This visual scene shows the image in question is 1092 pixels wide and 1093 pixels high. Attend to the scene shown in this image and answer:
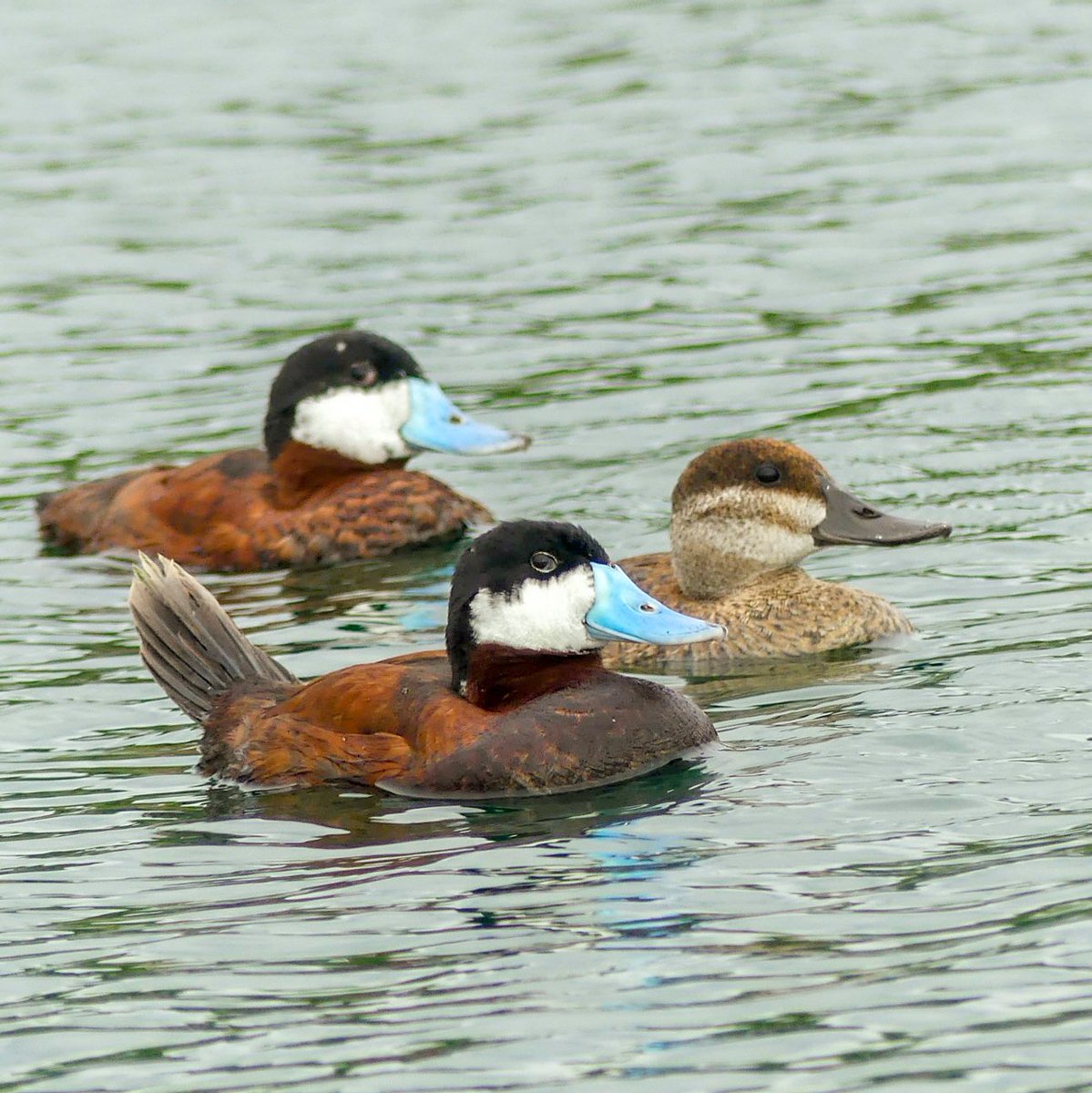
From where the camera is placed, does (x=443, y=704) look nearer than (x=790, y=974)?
No

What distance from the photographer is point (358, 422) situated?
10.8 metres

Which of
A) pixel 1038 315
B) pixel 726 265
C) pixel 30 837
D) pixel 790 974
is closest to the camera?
pixel 790 974

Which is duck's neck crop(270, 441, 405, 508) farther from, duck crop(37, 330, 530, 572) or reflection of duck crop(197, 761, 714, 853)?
reflection of duck crop(197, 761, 714, 853)

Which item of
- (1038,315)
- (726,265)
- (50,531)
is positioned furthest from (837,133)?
(50,531)

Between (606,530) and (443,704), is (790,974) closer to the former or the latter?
(443,704)

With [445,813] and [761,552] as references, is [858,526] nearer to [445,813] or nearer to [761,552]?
[761,552]

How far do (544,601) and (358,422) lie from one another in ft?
12.3

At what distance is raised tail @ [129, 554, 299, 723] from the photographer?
7.67 metres

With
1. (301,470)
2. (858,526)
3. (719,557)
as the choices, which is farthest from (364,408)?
(858,526)

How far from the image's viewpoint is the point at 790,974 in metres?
5.33

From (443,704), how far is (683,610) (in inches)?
78.8

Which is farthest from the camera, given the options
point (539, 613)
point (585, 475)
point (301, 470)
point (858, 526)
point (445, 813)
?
point (585, 475)

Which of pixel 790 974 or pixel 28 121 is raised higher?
pixel 28 121

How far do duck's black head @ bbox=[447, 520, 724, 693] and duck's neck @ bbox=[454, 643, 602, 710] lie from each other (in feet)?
0.07
